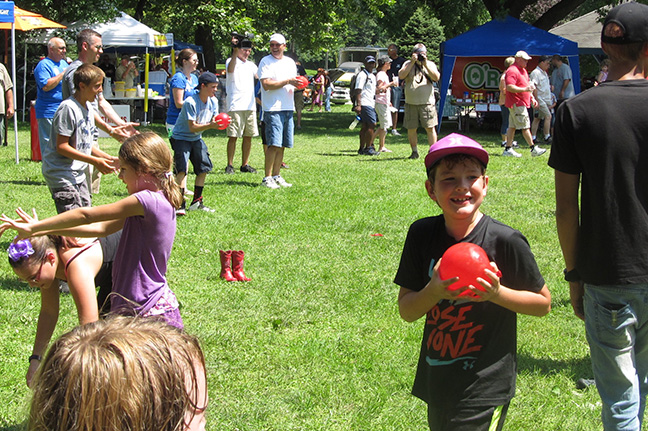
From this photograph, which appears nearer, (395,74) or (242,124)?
(242,124)

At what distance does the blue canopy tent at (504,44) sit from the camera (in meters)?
19.1

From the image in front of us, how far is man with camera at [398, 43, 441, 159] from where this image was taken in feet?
43.6

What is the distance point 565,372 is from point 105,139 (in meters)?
14.6

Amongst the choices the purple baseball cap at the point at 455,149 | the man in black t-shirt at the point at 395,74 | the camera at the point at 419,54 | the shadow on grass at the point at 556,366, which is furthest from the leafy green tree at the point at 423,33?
the purple baseball cap at the point at 455,149

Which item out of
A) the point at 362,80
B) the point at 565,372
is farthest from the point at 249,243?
the point at 362,80

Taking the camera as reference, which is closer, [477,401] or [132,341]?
[132,341]

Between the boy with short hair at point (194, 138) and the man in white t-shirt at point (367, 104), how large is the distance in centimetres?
620

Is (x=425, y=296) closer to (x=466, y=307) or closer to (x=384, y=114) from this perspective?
(x=466, y=307)

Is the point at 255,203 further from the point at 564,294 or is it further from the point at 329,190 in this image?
the point at 564,294

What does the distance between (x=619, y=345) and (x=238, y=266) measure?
13.1ft

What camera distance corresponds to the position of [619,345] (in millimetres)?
2770

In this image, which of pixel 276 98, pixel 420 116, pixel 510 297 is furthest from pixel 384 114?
pixel 510 297

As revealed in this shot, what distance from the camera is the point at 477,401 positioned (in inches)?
101

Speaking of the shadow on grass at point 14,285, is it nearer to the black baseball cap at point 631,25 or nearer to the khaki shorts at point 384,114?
the black baseball cap at point 631,25
